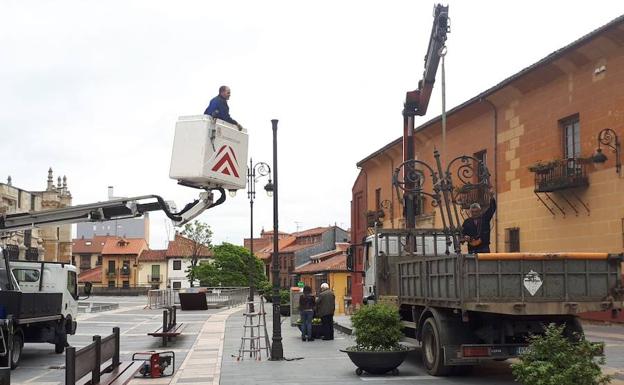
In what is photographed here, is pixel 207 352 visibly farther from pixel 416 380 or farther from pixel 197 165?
pixel 197 165

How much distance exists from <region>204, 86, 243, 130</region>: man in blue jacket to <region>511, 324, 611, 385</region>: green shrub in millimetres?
3875

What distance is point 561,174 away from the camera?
21344 millimetres

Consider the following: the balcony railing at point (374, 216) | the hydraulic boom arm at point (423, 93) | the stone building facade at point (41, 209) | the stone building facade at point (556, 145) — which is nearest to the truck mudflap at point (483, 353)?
the hydraulic boom arm at point (423, 93)

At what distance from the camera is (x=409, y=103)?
66.8ft

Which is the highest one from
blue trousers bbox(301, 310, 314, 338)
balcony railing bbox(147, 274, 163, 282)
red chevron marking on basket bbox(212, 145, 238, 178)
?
red chevron marking on basket bbox(212, 145, 238, 178)

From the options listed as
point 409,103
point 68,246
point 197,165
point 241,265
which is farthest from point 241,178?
point 241,265

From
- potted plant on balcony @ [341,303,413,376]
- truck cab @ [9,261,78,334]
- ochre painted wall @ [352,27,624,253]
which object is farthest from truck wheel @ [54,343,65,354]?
ochre painted wall @ [352,27,624,253]

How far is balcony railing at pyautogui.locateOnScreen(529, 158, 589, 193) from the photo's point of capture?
67.9 feet

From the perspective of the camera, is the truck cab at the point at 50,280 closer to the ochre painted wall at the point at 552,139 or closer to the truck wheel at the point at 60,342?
→ the truck wheel at the point at 60,342

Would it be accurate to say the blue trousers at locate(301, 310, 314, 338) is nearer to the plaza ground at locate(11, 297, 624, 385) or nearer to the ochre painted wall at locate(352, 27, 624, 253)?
the plaza ground at locate(11, 297, 624, 385)

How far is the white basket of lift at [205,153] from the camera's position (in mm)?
6617

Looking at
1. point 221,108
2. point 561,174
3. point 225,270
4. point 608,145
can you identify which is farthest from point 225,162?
point 225,270

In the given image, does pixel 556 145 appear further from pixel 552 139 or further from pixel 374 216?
pixel 374 216

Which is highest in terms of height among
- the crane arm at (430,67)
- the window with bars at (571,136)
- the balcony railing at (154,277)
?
the crane arm at (430,67)
